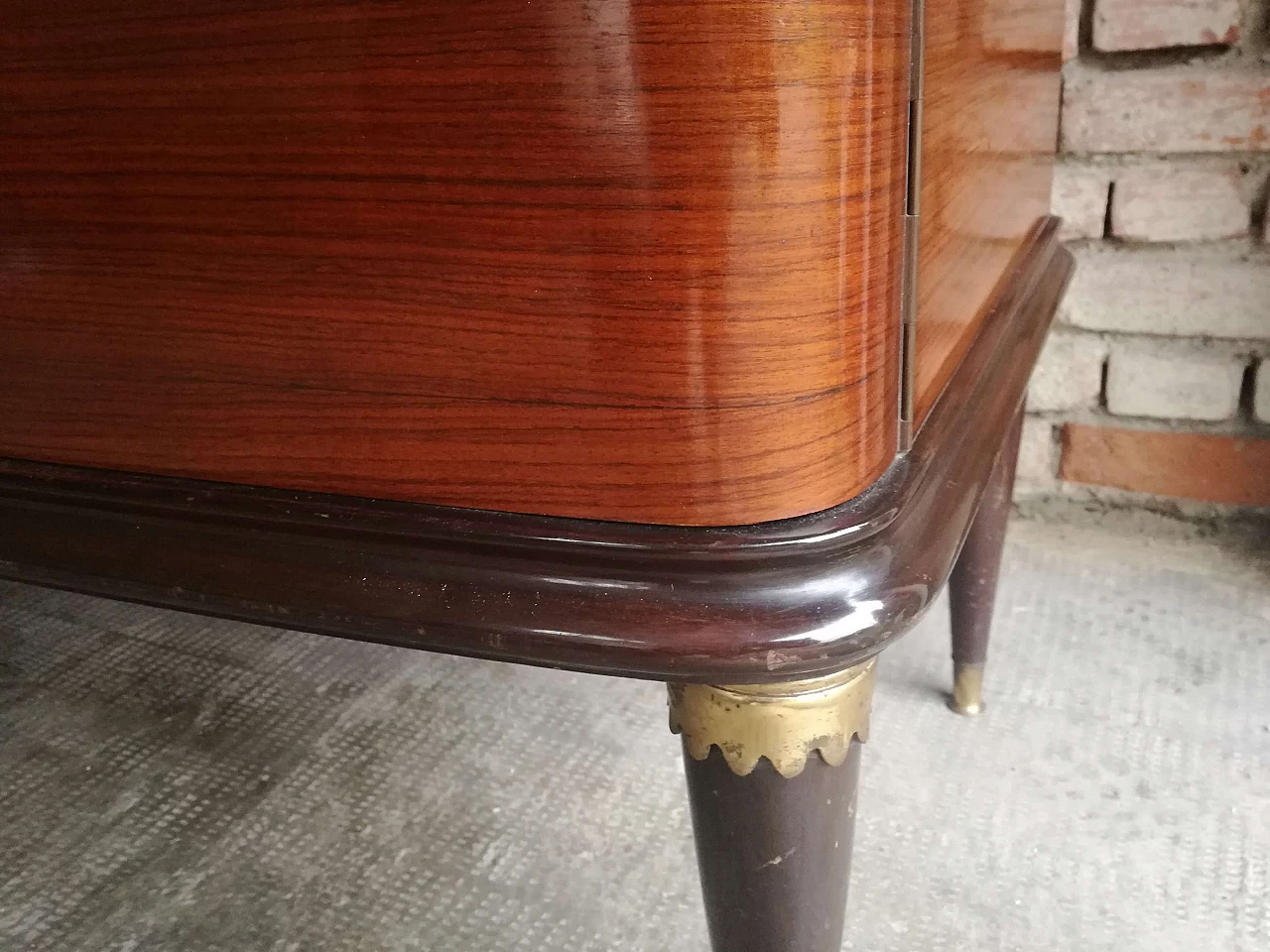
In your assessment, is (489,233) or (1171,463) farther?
(1171,463)

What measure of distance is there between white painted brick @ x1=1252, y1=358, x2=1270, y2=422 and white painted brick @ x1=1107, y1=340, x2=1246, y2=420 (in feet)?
0.05

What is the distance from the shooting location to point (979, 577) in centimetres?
82

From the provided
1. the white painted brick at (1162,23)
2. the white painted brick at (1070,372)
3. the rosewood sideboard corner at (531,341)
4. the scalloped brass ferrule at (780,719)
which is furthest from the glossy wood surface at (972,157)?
the white painted brick at (1070,372)

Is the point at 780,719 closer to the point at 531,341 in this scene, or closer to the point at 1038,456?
the point at 531,341

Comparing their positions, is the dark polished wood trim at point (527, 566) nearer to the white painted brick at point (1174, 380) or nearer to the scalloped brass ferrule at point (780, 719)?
the scalloped brass ferrule at point (780, 719)

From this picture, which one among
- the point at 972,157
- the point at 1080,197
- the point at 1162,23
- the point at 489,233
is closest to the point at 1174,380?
the point at 1080,197

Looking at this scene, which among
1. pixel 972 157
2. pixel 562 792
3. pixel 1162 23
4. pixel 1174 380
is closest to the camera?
pixel 972 157

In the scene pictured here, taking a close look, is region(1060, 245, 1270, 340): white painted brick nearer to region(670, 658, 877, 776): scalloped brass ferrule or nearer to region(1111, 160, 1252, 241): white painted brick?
region(1111, 160, 1252, 241): white painted brick

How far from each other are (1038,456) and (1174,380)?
0.16 m

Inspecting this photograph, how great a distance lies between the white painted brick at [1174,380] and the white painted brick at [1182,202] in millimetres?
116

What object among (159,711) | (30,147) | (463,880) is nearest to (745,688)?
(30,147)

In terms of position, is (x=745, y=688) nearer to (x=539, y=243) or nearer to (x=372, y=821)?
(x=539, y=243)

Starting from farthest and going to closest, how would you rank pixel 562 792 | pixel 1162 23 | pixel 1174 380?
pixel 1174 380
pixel 1162 23
pixel 562 792

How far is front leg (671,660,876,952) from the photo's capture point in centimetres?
36
